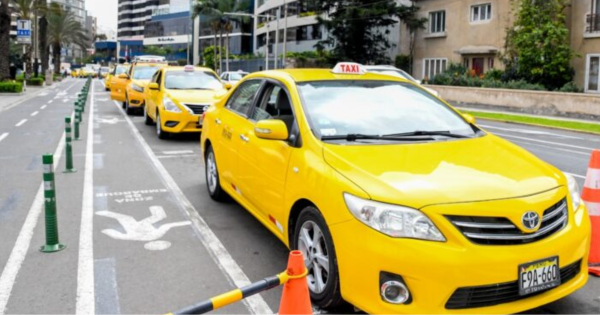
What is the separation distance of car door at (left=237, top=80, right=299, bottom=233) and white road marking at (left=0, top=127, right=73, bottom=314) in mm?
2174

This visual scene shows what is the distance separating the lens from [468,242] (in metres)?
3.55

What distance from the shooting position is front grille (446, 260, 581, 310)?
3549 millimetres

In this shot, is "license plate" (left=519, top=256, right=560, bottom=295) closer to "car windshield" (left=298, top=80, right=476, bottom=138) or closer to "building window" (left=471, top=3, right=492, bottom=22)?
"car windshield" (left=298, top=80, right=476, bottom=138)

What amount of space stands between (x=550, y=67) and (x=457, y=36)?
26.6 ft

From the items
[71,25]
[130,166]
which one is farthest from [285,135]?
[71,25]

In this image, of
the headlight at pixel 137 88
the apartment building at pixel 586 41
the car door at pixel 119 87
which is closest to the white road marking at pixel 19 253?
the headlight at pixel 137 88

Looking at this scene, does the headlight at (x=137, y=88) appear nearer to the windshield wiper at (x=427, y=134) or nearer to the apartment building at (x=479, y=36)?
the windshield wiper at (x=427, y=134)

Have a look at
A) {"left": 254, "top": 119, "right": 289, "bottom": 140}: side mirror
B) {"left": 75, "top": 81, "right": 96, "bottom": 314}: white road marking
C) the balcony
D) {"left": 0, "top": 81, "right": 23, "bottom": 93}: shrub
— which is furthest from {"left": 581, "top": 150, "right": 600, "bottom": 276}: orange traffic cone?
{"left": 0, "top": 81, "right": 23, "bottom": 93}: shrub

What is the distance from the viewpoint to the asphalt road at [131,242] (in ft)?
15.0

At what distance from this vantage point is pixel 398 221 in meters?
3.64

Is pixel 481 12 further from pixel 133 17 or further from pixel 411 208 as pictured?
pixel 133 17

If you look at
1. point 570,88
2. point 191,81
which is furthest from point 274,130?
point 570,88

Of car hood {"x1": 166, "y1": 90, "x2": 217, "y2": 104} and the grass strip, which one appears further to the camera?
the grass strip

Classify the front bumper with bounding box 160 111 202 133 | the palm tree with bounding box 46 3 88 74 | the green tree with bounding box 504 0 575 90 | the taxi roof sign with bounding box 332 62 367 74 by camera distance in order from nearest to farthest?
the taxi roof sign with bounding box 332 62 367 74, the front bumper with bounding box 160 111 202 133, the green tree with bounding box 504 0 575 90, the palm tree with bounding box 46 3 88 74
